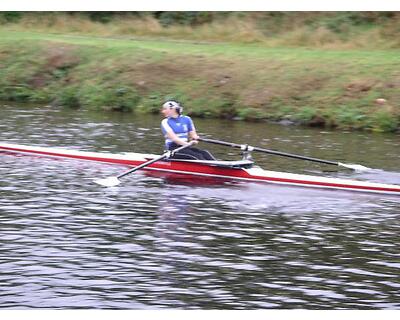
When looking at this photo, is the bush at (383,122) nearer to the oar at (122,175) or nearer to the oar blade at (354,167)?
the oar blade at (354,167)

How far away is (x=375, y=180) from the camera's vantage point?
20953 mm

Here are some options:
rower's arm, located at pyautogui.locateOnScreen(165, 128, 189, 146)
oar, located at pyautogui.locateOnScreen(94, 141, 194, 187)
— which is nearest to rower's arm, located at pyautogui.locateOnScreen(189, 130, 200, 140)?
rower's arm, located at pyautogui.locateOnScreen(165, 128, 189, 146)

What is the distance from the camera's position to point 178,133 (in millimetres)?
21875

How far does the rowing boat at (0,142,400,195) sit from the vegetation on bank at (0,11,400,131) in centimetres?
1084

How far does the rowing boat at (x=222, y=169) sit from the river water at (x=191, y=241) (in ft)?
0.86

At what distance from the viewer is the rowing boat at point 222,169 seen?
19.8 metres

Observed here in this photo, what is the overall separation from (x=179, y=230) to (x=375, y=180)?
6547 millimetres

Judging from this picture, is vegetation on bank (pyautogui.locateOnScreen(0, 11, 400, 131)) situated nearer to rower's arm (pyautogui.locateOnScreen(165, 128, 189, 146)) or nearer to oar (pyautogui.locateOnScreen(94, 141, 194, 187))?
rower's arm (pyautogui.locateOnScreen(165, 128, 189, 146))

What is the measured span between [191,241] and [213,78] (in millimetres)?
20849

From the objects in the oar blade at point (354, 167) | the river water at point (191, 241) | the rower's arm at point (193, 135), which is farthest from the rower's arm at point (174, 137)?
the oar blade at point (354, 167)

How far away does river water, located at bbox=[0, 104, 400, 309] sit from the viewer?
12500 mm

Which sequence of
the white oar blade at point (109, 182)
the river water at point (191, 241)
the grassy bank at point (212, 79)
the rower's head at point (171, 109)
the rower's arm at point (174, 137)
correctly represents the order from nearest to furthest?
the river water at point (191, 241), the white oar blade at point (109, 182), the rower's arm at point (174, 137), the rower's head at point (171, 109), the grassy bank at point (212, 79)

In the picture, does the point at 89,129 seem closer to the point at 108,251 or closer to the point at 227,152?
the point at 227,152
